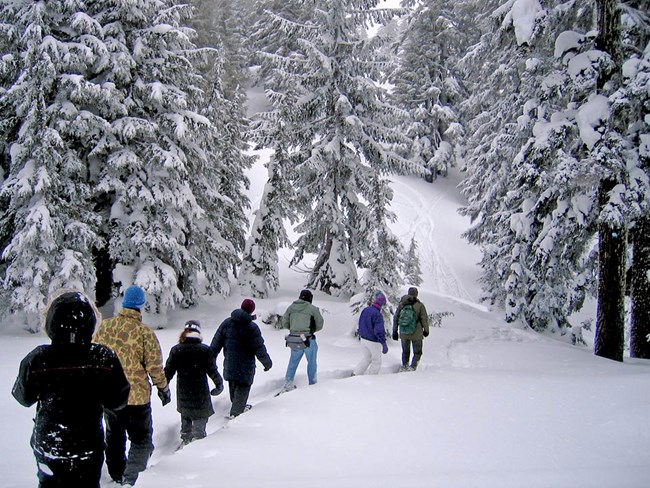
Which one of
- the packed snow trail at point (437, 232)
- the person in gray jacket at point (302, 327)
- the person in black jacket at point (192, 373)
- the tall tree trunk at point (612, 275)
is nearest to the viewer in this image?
the person in black jacket at point (192, 373)

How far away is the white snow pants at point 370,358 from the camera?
31.3 feet

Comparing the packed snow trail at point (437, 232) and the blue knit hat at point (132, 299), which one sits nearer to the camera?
the blue knit hat at point (132, 299)

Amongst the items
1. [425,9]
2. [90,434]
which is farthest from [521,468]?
[425,9]

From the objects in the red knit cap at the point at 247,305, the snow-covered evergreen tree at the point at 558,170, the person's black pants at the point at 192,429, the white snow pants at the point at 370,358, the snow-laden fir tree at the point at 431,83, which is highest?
the snow-laden fir tree at the point at 431,83

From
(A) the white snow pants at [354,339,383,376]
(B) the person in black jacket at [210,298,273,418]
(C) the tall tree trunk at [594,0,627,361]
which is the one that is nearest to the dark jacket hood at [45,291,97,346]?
(B) the person in black jacket at [210,298,273,418]

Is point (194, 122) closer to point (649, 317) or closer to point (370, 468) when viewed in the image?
point (370, 468)

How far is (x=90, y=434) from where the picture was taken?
3.20 m

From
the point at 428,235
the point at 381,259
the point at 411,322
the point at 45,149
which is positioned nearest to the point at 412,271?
the point at 428,235

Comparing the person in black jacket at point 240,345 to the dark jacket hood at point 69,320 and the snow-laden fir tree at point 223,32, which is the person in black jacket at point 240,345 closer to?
the dark jacket hood at point 69,320

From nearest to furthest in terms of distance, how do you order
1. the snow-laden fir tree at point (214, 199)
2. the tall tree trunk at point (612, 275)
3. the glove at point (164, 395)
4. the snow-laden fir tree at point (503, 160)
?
the glove at point (164, 395), the tall tree trunk at point (612, 275), the snow-laden fir tree at point (503, 160), the snow-laden fir tree at point (214, 199)

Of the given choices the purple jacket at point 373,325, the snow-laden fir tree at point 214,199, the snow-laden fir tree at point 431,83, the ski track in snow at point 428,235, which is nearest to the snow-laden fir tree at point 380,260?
the purple jacket at point 373,325

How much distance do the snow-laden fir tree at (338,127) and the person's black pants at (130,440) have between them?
11888 mm

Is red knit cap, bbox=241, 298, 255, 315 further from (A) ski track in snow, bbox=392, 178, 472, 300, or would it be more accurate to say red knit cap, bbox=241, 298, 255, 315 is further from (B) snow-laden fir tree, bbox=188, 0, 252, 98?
(B) snow-laden fir tree, bbox=188, 0, 252, 98

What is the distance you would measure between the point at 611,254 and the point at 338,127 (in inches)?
373
